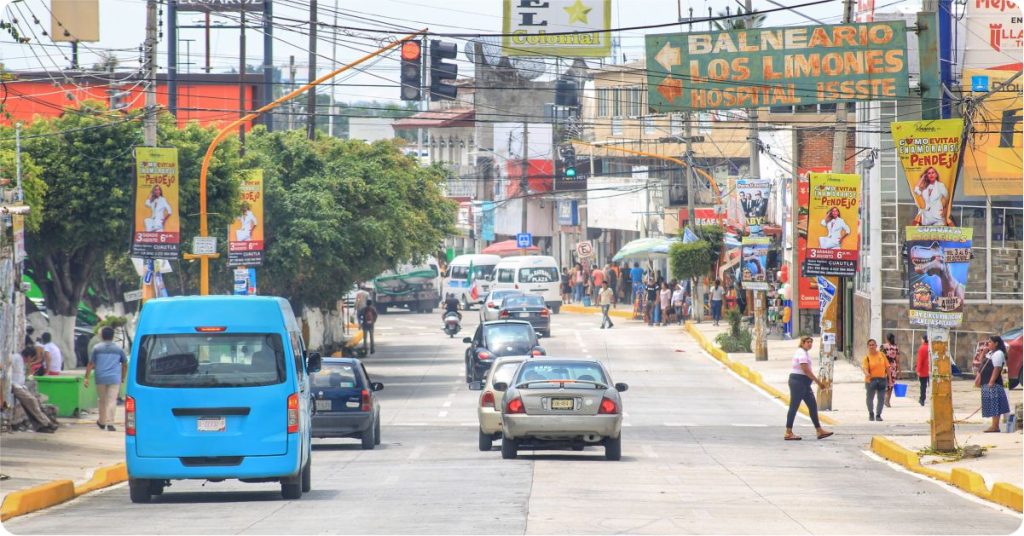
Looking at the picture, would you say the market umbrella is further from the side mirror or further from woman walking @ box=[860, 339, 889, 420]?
the side mirror

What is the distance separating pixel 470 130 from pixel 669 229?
39.3 metres

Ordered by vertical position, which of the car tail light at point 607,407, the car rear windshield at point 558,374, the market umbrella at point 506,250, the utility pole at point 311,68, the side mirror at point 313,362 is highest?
the utility pole at point 311,68

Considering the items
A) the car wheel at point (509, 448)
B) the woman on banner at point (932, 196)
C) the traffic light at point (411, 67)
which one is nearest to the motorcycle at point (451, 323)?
the traffic light at point (411, 67)

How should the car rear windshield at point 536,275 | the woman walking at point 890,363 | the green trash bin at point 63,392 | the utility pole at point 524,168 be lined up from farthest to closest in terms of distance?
1. the utility pole at point 524,168
2. the car rear windshield at point 536,275
3. the woman walking at point 890,363
4. the green trash bin at point 63,392

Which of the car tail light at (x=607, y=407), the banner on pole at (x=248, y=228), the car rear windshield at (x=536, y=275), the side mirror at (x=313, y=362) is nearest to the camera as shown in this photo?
the side mirror at (x=313, y=362)

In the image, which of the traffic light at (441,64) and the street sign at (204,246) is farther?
the street sign at (204,246)

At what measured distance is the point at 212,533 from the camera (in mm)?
13125

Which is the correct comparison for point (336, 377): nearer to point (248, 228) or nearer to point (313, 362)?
point (313, 362)

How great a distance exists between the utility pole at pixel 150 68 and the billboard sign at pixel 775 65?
9432mm

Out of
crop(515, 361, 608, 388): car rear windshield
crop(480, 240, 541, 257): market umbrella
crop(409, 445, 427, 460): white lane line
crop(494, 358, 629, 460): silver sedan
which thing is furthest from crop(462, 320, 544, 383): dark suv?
crop(480, 240, 541, 257): market umbrella

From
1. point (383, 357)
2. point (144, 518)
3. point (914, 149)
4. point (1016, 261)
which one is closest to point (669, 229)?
point (383, 357)

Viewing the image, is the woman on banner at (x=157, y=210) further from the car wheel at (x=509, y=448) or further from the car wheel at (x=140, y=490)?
the car wheel at (x=140, y=490)

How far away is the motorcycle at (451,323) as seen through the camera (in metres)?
57.0

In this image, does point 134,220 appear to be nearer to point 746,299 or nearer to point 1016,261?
point 1016,261
